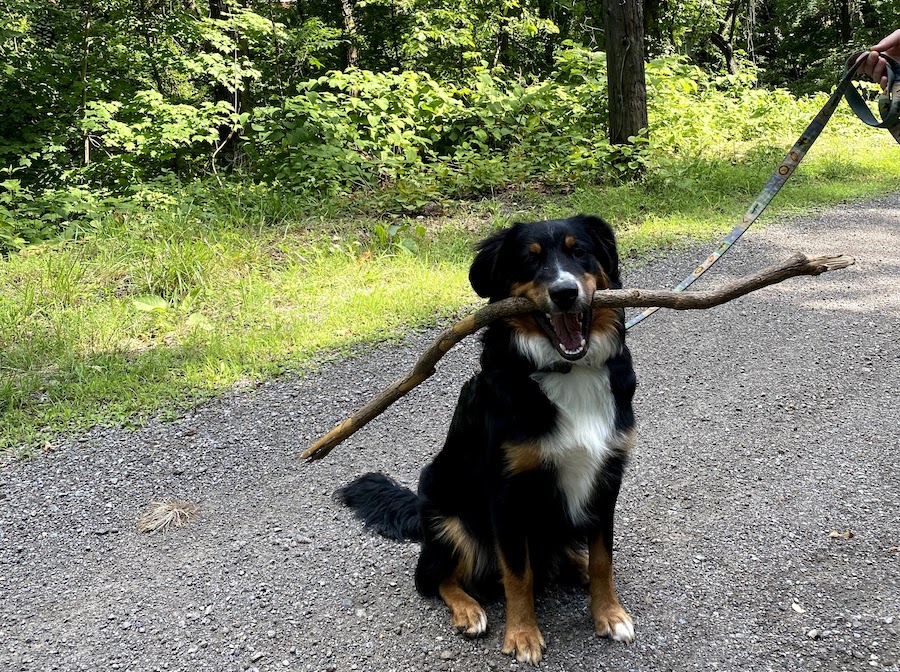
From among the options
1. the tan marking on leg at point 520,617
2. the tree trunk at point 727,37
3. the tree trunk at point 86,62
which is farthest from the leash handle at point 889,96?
the tree trunk at point 727,37

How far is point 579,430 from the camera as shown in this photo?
2.50 metres

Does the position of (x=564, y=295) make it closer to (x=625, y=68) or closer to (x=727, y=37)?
(x=625, y=68)

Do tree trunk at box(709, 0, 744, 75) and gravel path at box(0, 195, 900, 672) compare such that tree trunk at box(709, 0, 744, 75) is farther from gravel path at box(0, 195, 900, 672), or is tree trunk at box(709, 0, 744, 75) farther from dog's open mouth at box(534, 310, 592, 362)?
dog's open mouth at box(534, 310, 592, 362)

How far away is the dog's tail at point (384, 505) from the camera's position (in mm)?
3189

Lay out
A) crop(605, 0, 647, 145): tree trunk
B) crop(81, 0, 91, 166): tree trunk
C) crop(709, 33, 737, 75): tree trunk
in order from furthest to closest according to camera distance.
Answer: crop(709, 33, 737, 75): tree trunk, crop(81, 0, 91, 166): tree trunk, crop(605, 0, 647, 145): tree trunk

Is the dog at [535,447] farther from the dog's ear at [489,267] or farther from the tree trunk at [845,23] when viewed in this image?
the tree trunk at [845,23]

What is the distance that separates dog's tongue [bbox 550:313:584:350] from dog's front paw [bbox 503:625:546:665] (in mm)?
1080

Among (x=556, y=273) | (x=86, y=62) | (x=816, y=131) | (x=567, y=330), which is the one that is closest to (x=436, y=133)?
(x=86, y=62)

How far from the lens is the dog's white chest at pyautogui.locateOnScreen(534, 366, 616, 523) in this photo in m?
2.49

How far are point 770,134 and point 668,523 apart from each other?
1050 centimetres

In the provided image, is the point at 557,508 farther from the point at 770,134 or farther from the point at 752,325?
the point at 770,134

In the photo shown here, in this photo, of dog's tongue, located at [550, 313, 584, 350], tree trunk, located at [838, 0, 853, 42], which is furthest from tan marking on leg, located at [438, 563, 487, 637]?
tree trunk, located at [838, 0, 853, 42]

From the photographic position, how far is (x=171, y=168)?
11055 millimetres

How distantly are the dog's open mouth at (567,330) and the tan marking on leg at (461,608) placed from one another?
102 cm
